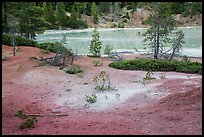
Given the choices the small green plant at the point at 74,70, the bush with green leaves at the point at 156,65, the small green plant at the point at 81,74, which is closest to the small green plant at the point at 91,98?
the small green plant at the point at 81,74

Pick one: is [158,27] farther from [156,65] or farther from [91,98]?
[91,98]

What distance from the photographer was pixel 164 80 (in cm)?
1988

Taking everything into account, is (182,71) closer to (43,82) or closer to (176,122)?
(43,82)

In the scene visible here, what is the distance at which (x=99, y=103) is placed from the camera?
14.9m

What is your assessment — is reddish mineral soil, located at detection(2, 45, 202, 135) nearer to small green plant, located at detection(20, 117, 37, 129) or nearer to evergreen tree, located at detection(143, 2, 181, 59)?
small green plant, located at detection(20, 117, 37, 129)

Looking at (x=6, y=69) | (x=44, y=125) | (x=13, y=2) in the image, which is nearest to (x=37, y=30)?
(x=13, y=2)

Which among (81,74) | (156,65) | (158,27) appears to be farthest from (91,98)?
(158,27)

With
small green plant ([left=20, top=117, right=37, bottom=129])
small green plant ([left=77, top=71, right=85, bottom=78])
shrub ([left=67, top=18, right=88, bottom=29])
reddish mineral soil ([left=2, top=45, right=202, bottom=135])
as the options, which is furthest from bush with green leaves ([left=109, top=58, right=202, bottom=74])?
shrub ([left=67, top=18, right=88, bottom=29])

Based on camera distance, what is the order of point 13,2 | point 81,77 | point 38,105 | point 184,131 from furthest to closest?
point 13,2
point 81,77
point 38,105
point 184,131

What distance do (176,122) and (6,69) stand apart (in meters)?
14.7

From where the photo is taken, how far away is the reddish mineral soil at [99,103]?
10766 mm

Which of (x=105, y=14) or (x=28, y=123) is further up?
(x=105, y=14)

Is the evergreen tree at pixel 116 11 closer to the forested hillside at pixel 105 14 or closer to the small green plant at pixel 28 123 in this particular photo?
the forested hillside at pixel 105 14

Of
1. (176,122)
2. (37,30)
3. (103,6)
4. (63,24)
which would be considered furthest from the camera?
(103,6)
